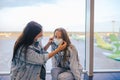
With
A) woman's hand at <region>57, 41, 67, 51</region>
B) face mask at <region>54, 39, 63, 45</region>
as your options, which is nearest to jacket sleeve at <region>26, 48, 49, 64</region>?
woman's hand at <region>57, 41, 67, 51</region>

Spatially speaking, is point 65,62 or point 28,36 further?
point 65,62

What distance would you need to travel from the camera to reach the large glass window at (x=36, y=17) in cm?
411

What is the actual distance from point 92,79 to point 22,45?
2.04 m

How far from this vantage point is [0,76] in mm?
4133

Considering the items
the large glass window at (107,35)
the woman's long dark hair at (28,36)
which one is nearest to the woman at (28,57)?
the woman's long dark hair at (28,36)

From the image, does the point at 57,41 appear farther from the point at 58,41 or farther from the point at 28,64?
the point at 28,64

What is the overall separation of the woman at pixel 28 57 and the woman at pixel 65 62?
0.30 metres

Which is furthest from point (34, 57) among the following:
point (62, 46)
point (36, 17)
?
point (36, 17)

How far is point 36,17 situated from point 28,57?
1.80 meters

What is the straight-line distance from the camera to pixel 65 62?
281 centimetres

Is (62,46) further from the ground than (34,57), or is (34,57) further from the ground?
(62,46)

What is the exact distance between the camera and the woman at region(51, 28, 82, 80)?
271 cm

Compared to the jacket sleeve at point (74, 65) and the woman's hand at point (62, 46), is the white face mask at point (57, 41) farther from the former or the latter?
the jacket sleeve at point (74, 65)

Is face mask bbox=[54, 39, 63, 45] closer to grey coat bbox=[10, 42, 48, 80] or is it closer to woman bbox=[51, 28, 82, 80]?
woman bbox=[51, 28, 82, 80]
